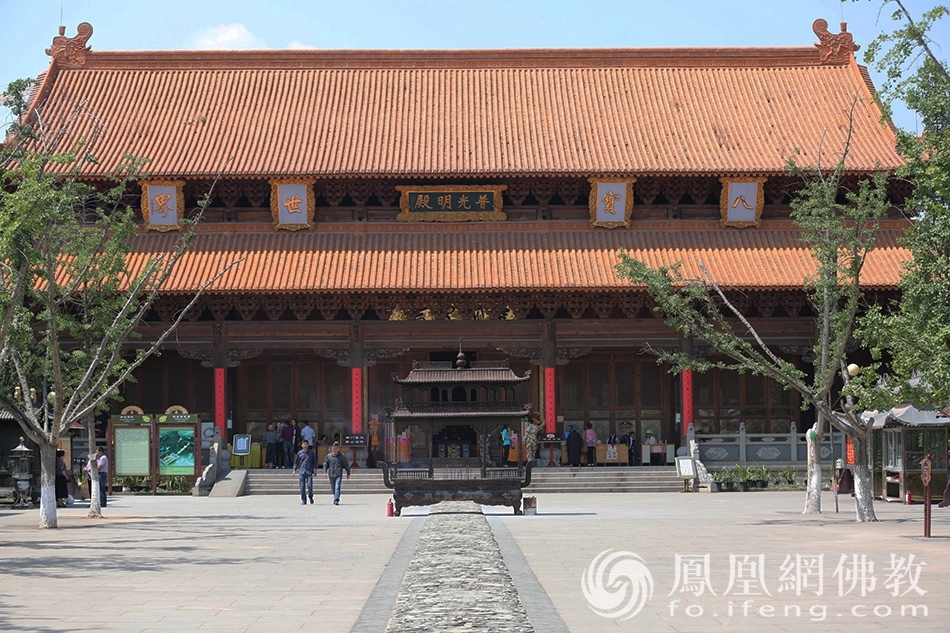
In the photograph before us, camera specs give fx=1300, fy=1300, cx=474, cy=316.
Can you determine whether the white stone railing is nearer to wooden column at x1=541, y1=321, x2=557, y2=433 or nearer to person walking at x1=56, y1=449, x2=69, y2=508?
wooden column at x1=541, y1=321, x2=557, y2=433

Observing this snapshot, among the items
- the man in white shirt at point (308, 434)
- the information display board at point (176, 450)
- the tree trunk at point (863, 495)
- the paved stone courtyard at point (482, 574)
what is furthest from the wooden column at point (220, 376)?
the tree trunk at point (863, 495)

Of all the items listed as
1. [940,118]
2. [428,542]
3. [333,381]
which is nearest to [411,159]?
[333,381]

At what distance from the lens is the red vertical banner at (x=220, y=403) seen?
114 ft

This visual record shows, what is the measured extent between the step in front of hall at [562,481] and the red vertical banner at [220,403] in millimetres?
1727

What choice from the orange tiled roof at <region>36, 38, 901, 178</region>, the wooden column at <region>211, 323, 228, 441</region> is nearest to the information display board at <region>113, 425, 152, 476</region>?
the wooden column at <region>211, 323, 228, 441</region>

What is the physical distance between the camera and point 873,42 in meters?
19.1

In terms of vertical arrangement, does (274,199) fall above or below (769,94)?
below

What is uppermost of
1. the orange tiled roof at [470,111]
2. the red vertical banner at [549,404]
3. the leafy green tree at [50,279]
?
the orange tiled roof at [470,111]

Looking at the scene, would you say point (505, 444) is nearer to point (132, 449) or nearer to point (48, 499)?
point (132, 449)

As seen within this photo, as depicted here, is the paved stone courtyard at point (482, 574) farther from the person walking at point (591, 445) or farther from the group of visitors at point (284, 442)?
the person walking at point (591, 445)

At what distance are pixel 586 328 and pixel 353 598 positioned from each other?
2415cm

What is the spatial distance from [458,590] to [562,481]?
21.6 m

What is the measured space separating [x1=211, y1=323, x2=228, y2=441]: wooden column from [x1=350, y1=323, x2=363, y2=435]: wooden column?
11.3ft

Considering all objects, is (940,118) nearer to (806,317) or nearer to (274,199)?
(806,317)
